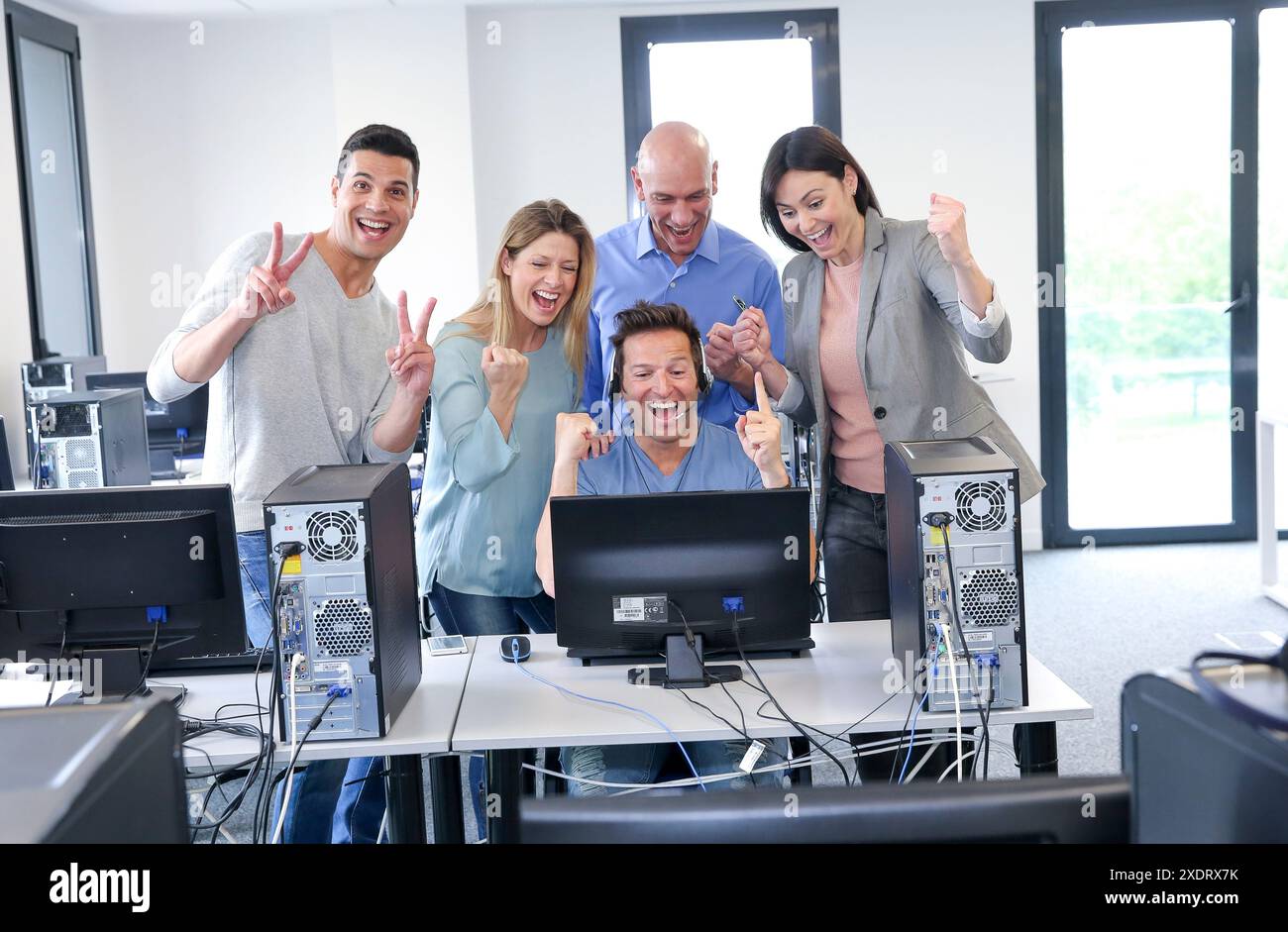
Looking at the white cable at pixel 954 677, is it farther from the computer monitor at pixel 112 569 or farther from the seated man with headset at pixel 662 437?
the computer monitor at pixel 112 569

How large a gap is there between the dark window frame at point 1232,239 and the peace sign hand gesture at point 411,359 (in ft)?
12.9

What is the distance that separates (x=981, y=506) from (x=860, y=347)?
0.82 m

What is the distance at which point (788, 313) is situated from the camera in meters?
2.70

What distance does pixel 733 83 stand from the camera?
5570mm

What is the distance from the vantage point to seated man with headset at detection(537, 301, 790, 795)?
7.66 ft

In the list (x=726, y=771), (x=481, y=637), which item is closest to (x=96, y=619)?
(x=481, y=637)

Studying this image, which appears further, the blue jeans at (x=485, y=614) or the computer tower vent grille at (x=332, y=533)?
the blue jeans at (x=485, y=614)

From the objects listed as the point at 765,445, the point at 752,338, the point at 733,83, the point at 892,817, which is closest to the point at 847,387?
the point at 752,338

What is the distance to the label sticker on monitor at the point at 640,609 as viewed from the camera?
2018 mm

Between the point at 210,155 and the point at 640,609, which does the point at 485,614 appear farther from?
the point at 210,155

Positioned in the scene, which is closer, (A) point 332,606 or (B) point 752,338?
(A) point 332,606

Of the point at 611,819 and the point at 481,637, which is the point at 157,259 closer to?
the point at 481,637

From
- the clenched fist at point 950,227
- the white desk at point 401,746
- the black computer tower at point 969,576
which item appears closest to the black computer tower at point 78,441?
the white desk at point 401,746
